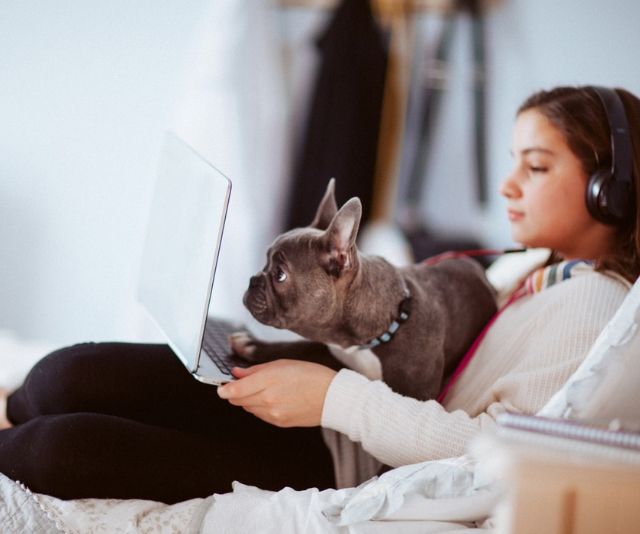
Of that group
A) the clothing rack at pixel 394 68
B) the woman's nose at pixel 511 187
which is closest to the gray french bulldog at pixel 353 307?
the woman's nose at pixel 511 187

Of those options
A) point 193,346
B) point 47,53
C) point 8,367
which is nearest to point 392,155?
point 47,53

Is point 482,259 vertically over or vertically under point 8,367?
over

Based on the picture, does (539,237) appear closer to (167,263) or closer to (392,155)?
(167,263)

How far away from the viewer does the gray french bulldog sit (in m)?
1.02

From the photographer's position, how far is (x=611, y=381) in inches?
30.7

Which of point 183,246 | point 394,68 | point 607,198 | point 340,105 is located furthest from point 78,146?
point 607,198

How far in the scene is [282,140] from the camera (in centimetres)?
243

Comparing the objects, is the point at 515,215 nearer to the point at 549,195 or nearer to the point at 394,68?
the point at 549,195

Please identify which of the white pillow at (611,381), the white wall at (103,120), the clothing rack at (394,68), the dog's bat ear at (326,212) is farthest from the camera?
the clothing rack at (394,68)

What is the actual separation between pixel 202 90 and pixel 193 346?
1.50m

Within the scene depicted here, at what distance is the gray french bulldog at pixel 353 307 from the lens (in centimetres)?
102

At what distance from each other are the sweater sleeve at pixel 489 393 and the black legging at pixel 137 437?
16cm

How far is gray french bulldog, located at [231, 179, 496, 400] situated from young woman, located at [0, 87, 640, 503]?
3.2 inches

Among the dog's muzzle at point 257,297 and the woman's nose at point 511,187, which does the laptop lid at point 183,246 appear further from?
the woman's nose at point 511,187
